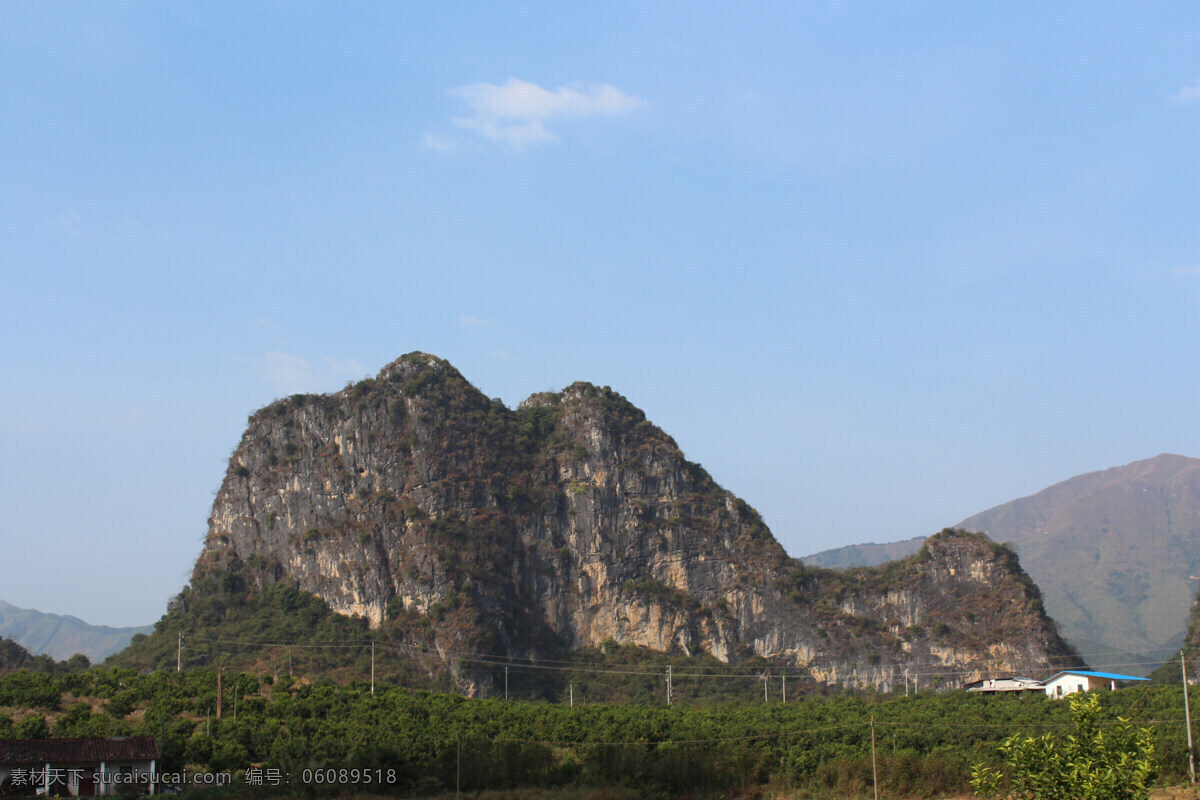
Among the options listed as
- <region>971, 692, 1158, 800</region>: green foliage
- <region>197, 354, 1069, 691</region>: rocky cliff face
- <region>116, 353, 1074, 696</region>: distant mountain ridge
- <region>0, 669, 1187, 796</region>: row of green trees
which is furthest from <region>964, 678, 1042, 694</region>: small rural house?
<region>971, 692, 1158, 800</region>: green foliage

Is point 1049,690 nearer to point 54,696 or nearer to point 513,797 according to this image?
point 513,797

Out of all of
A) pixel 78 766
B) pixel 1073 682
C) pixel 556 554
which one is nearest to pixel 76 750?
pixel 78 766

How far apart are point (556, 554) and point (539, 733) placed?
42327 mm

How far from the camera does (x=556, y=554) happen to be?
89.2 metres

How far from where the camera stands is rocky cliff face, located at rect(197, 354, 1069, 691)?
8200cm

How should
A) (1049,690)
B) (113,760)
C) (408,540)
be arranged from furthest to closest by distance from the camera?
(408,540) → (1049,690) → (113,760)

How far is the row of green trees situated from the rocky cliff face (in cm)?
2332

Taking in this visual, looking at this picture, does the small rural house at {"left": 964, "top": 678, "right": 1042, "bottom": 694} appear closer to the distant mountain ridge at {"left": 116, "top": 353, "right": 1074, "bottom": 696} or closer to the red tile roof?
the distant mountain ridge at {"left": 116, "top": 353, "right": 1074, "bottom": 696}

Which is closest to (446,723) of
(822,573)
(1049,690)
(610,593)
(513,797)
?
(513,797)

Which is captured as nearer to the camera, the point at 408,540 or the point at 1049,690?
the point at 1049,690

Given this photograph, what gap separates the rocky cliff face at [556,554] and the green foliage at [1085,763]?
222 feet

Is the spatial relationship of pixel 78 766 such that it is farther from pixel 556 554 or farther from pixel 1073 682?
pixel 556 554

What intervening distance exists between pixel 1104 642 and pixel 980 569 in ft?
371

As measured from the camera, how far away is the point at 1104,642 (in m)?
180
